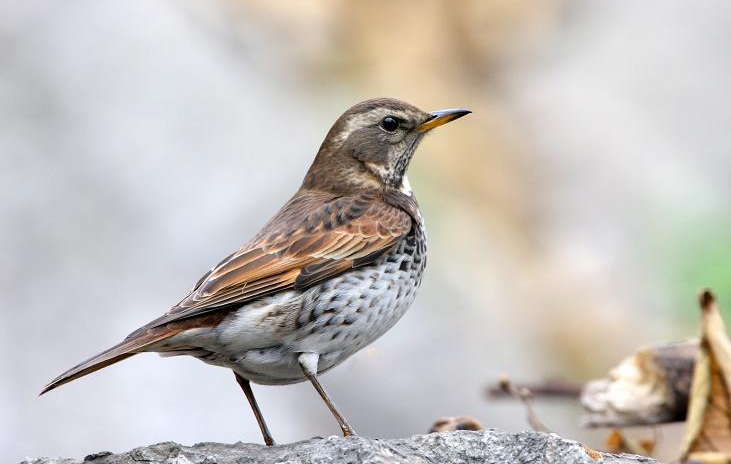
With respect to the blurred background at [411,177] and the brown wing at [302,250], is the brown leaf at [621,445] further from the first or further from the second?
the blurred background at [411,177]

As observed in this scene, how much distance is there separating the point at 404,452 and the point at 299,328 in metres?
1.17

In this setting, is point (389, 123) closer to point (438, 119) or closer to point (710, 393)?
point (438, 119)

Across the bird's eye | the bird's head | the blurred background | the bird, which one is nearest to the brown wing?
the bird

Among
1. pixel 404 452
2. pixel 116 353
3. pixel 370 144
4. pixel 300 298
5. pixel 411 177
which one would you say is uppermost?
pixel 411 177

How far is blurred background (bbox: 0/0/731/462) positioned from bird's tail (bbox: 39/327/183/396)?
3.34m

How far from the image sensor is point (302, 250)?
6.07 m

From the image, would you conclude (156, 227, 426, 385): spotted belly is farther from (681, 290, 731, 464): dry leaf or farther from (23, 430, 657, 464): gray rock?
(681, 290, 731, 464): dry leaf

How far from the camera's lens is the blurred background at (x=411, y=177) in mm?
9312

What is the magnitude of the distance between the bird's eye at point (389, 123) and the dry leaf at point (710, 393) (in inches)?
75.2

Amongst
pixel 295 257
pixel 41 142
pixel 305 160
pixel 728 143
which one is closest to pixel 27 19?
pixel 41 142

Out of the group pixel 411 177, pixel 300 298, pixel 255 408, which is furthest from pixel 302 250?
pixel 411 177

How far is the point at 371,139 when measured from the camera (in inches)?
274

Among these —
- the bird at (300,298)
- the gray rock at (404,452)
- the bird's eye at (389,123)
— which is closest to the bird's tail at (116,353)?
the bird at (300,298)

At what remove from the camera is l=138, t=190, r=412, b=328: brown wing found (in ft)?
18.8
